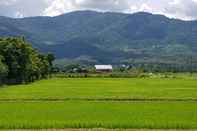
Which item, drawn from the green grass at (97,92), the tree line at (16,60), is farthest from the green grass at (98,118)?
the tree line at (16,60)

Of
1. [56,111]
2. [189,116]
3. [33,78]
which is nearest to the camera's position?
[189,116]

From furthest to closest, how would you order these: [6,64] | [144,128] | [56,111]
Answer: [6,64] < [56,111] < [144,128]

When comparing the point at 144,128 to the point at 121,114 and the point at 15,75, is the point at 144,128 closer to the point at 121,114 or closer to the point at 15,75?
the point at 121,114

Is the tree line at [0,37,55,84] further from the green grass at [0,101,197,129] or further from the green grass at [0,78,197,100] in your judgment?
the green grass at [0,101,197,129]

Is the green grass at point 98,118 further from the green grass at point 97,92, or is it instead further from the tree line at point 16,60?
the tree line at point 16,60

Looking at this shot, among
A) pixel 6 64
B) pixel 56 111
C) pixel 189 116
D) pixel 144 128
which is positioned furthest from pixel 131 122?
pixel 6 64

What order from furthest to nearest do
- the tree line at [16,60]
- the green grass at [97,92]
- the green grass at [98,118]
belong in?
the tree line at [16,60] < the green grass at [97,92] < the green grass at [98,118]

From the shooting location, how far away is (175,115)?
40.2m

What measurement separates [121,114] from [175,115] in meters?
4.05

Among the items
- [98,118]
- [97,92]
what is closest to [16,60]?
[97,92]

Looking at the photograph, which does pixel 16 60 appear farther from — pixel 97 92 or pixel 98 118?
pixel 98 118

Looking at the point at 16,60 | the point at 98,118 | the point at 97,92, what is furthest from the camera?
the point at 16,60

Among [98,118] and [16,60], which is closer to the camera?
[98,118]

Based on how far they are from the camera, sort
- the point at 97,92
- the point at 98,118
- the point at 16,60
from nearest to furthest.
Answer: the point at 98,118 → the point at 97,92 → the point at 16,60
